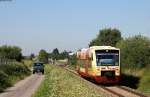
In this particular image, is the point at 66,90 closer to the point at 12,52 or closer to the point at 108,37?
the point at 12,52

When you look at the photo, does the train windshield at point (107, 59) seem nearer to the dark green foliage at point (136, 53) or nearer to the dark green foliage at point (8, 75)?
the dark green foliage at point (8, 75)

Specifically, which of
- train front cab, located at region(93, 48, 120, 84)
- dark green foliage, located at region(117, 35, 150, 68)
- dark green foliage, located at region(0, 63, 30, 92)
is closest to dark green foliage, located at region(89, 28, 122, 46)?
dark green foliage, located at region(117, 35, 150, 68)

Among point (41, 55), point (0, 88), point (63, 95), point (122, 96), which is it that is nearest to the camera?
point (63, 95)

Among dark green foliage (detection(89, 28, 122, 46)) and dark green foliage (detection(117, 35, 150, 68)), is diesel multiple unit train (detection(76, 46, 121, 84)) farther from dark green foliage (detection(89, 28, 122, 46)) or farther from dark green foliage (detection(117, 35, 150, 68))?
dark green foliage (detection(89, 28, 122, 46))

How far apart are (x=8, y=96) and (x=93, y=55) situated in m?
13.5

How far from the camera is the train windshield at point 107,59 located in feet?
136

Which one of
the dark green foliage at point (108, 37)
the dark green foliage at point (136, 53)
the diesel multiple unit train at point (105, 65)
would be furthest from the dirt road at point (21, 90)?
the dark green foliage at point (108, 37)

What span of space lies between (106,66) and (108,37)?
77.0m

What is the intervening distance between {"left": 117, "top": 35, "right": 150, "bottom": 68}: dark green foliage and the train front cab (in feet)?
57.4

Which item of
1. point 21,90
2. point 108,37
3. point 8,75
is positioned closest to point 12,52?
point 108,37

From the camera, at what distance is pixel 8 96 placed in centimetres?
2989

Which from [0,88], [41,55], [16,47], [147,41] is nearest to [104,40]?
[16,47]

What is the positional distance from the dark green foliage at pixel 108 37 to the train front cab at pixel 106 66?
232ft

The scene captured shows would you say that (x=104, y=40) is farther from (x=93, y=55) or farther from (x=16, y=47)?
(x=93, y=55)
